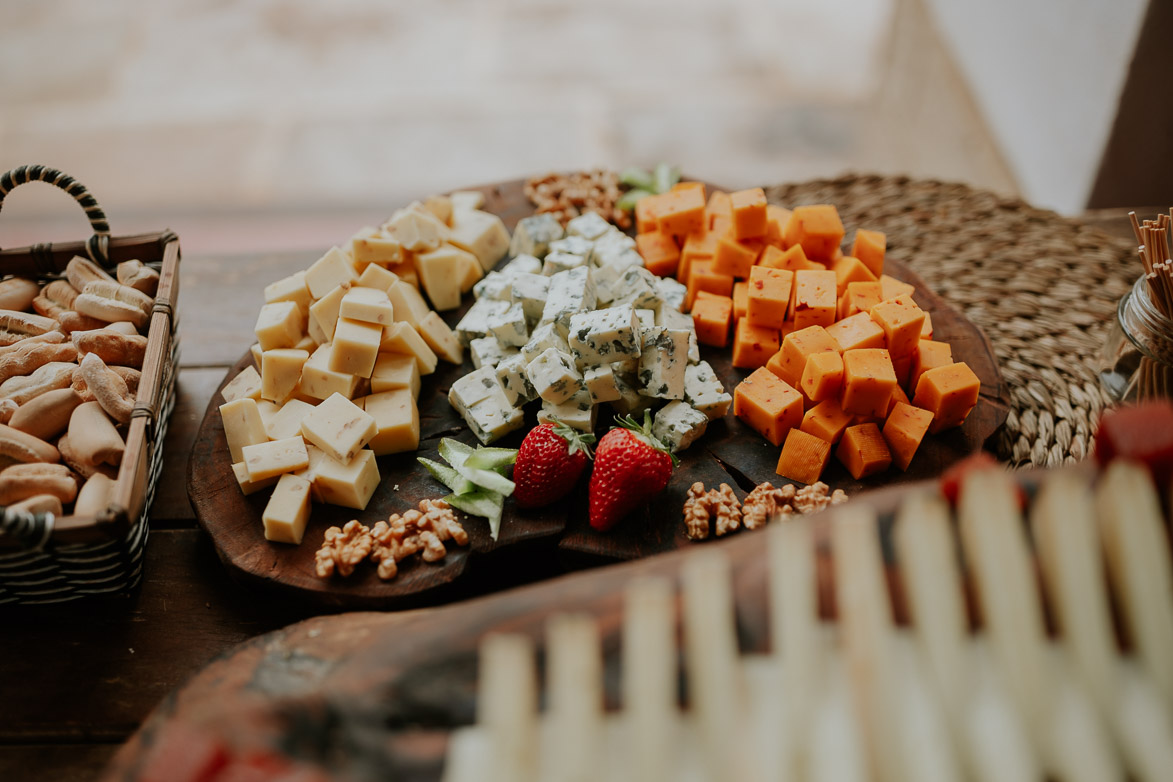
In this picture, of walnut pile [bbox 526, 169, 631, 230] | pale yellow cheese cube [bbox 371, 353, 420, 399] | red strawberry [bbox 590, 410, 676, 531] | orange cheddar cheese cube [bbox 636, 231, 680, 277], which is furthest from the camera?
walnut pile [bbox 526, 169, 631, 230]

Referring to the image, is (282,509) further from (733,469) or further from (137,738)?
(733,469)

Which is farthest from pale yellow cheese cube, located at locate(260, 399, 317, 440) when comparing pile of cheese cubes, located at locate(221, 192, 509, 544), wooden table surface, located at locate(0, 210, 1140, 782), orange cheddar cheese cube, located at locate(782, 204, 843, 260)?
orange cheddar cheese cube, located at locate(782, 204, 843, 260)

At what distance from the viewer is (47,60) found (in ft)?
12.5

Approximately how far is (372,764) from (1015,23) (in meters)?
3.20

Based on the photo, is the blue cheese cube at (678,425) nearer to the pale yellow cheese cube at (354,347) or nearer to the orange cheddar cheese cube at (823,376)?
the orange cheddar cheese cube at (823,376)

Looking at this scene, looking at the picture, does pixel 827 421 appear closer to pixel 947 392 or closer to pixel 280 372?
pixel 947 392

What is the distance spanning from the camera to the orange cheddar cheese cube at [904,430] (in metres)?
1.31

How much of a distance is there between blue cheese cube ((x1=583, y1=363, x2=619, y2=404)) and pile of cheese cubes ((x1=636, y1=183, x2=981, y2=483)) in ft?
0.73

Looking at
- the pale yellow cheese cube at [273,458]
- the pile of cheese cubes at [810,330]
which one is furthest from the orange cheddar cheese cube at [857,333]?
the pale yellow cheese cube at [273,458]

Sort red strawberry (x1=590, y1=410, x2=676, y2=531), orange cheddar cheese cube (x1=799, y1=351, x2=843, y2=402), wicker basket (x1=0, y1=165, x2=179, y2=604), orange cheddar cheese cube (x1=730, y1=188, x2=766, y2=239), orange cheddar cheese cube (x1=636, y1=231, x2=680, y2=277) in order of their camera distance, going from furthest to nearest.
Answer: orange cheddar cheese cube (x1=636, y1=231, x2=680, y2=277) → orange cheddar cheese cube (x1=730, y1=188, x2=766, y2=239) → orange cheddar cheese cube (x1=799, y1=351, x2=843, y2=402) → red strawberry (x1=590, y1=410, x2=676, y2=531) → wicker basket (x1=0, y1=165, x2=179, y2=604)

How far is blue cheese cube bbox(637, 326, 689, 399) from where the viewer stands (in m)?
1.36

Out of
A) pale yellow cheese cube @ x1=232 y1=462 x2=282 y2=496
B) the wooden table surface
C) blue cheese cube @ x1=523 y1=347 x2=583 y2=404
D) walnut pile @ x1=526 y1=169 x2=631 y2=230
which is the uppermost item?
walnut pile @ x1=526 y1=169 x2=631 y2=230

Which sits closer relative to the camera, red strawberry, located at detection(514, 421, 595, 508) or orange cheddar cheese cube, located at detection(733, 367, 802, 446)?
red strawberry, located at detection(514, 421, 595, 508)

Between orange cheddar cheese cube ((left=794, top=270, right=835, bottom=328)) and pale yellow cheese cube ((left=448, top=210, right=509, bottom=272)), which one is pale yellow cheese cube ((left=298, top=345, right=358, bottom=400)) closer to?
pale yellow cheese cube ((left=448, top=210, right=509, bottom=272))
